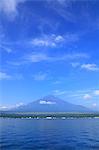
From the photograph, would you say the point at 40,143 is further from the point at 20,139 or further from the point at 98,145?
the point at 98,145

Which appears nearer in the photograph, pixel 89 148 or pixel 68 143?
pixel 89 148

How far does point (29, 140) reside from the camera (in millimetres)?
32062

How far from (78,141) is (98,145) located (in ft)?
10.0

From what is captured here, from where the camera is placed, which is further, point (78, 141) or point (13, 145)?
point (78, 141)

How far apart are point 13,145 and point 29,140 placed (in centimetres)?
340

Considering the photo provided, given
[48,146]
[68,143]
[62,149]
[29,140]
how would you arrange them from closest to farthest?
[62,149], [48,146], [68,143], [29,140]

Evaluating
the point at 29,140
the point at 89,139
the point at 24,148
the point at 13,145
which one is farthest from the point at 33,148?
the point at 89,139

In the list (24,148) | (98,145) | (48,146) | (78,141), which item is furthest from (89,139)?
(24,148)

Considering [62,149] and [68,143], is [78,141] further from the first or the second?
[62,149]

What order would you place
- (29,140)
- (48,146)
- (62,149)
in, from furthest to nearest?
1. (29,140)
2. (48,146)
3. (62,149)

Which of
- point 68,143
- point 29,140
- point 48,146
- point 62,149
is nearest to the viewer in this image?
point 62,149

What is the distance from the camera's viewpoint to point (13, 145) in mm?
28969

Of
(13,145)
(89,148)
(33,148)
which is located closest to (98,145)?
(89,148)

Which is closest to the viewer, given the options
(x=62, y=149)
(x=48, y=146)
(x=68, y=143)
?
(x=62, y=149)
